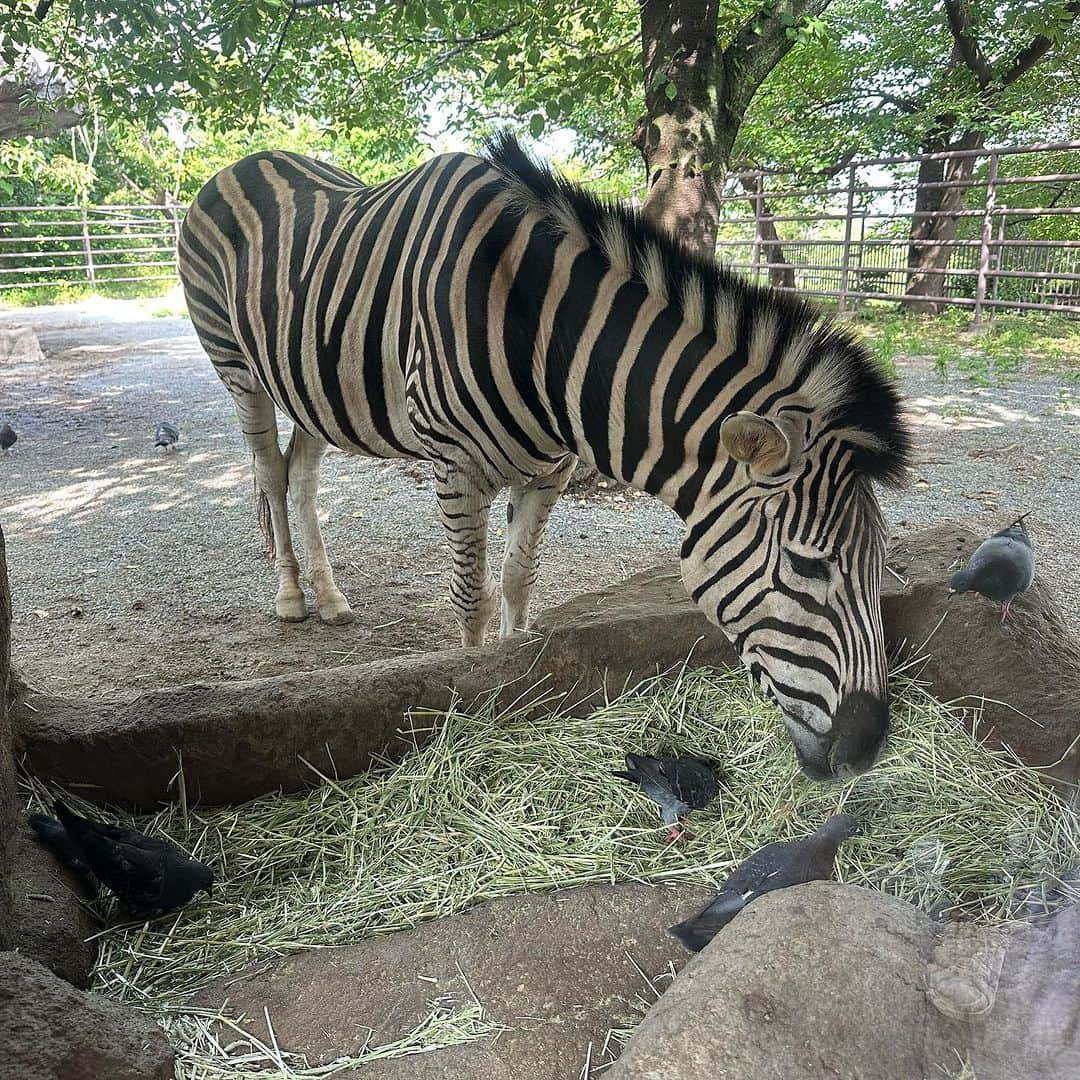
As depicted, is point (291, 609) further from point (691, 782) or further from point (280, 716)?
point (691, 782)

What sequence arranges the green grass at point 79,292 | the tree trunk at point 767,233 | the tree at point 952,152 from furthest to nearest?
1. the green grass at point 79,292
2. the tree trunk at point 767,233
3. the tree at point 952,152

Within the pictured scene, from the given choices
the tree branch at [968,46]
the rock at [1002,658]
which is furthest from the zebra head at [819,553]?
the tree branch at [968,46]

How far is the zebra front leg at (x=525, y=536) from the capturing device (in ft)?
11.1

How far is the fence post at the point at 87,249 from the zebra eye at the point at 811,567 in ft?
72.7

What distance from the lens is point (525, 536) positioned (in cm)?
349

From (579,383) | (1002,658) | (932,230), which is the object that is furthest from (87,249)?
(1002,658)

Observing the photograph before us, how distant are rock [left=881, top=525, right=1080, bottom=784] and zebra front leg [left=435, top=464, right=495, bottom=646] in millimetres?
1496

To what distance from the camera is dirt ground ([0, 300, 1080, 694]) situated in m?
4.01

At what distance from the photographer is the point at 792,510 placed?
2.06 meters

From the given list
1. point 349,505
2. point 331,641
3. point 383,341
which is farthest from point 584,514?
point 383,341

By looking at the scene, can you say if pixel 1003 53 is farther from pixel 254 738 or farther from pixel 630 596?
pixel 254 738

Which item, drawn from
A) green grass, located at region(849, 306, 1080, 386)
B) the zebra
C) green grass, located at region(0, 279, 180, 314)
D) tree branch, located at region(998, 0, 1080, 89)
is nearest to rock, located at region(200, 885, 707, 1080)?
the zebra

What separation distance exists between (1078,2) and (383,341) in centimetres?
393

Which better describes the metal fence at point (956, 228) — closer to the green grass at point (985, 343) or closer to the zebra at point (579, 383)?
the green grass at point (985, 343)
